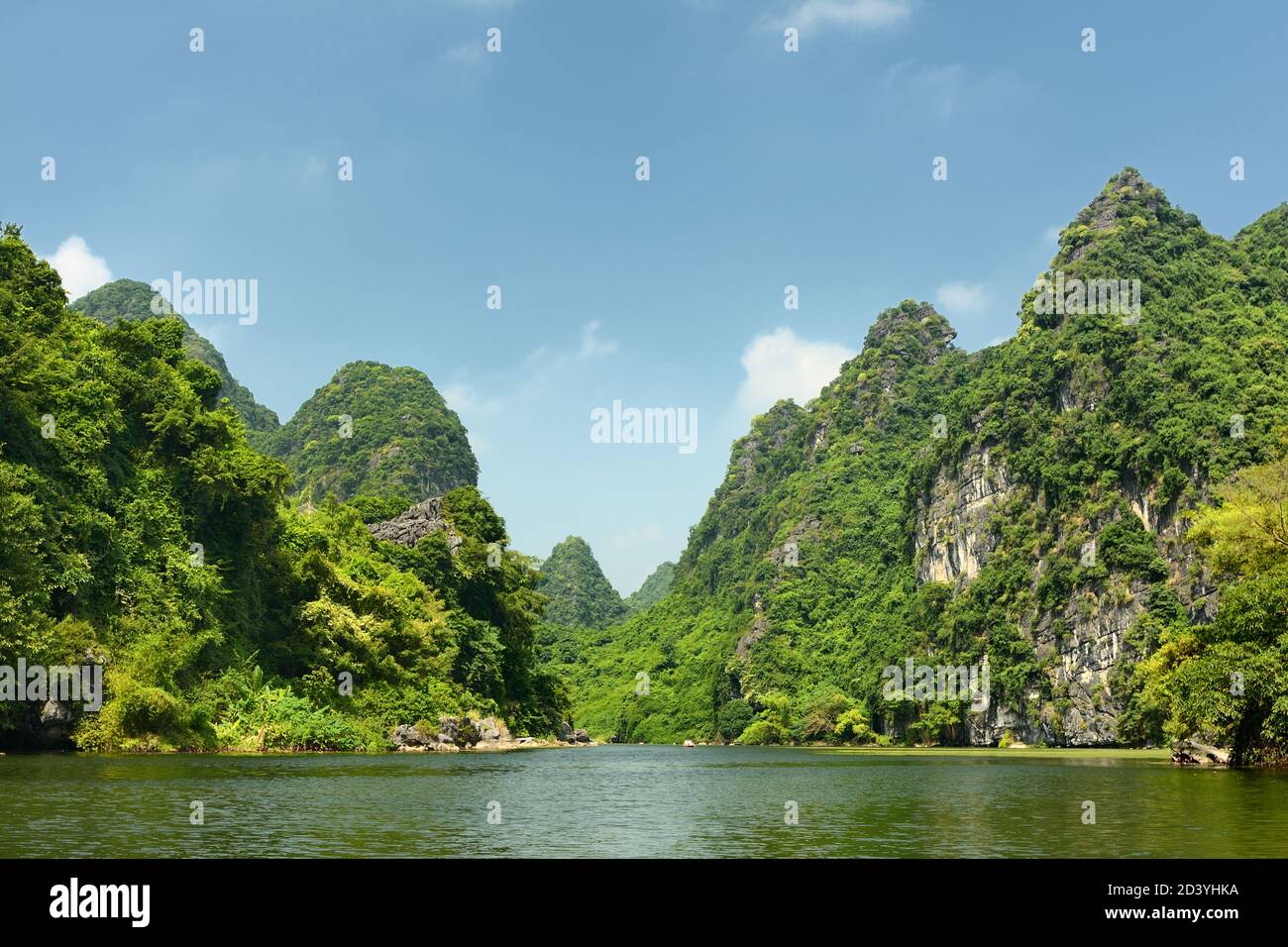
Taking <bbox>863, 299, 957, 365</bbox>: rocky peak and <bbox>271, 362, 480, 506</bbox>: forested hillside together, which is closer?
<bbox>271, 362, 480, 506</bbox>: forested hillside

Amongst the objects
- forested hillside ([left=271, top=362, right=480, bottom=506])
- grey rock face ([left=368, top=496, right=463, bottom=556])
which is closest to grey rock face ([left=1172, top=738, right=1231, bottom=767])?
grey rock face ([left=368, top=496, right=463, bottom=556])

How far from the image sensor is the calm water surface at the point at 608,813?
55.1ft

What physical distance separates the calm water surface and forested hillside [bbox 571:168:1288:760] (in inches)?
554

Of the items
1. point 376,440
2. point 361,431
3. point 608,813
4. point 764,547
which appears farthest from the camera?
point 764,547

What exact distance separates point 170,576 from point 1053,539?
288 ft

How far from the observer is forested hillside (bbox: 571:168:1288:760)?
91000mm

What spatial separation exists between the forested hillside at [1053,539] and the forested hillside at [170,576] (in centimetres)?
4372

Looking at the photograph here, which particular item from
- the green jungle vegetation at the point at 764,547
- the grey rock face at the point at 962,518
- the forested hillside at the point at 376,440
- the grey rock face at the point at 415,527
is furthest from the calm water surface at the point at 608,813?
the forested hillside at the point at 376,440

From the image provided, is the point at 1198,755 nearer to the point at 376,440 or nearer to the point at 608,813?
the point at 608,813

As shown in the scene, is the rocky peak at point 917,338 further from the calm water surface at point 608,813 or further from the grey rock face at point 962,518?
the calm water surface at point 608,813

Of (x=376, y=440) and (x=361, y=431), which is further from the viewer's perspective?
(x=361, y=431)

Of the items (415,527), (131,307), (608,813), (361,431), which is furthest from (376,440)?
(608,813)

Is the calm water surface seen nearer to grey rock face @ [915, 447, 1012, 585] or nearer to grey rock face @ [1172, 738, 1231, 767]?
grey rock face @ [1172, 738, 1231, 767]

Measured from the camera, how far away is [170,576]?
54.3 meters
